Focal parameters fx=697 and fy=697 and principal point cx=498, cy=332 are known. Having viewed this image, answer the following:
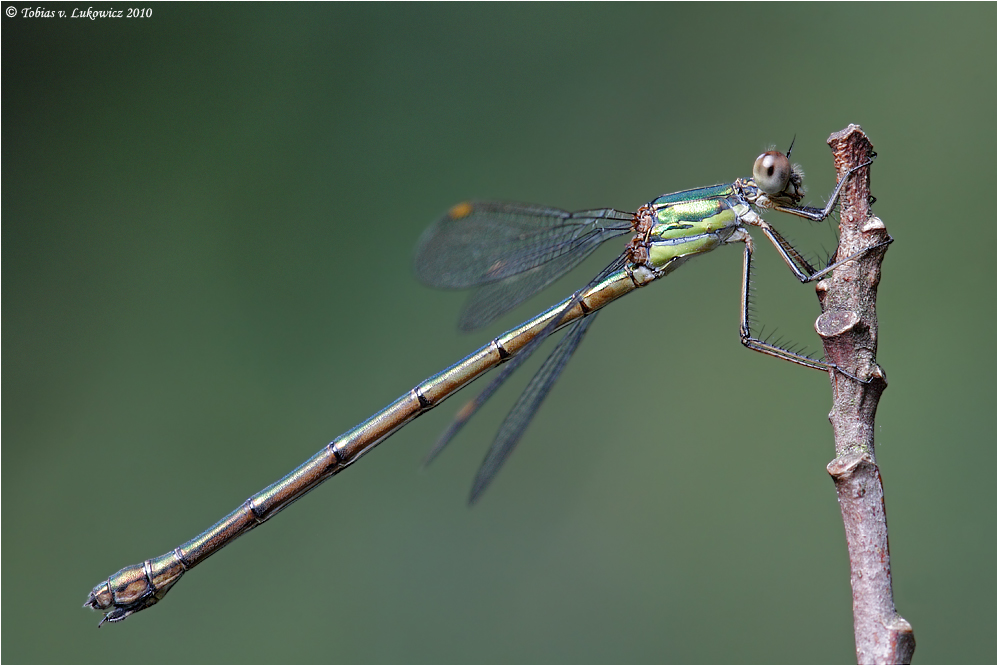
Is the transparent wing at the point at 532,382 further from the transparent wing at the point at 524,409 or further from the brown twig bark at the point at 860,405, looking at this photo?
the brown twig bark at the point at 860,405

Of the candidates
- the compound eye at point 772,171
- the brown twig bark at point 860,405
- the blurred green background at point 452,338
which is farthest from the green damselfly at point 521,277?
the blurred green background at point 452,338

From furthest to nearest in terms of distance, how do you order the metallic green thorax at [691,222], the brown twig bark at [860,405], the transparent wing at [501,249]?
the transparent wing at [501,249]
the metallic green thorax at [691,222]
the brown twig bark at [860,405]

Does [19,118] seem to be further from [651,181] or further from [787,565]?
[787,565]

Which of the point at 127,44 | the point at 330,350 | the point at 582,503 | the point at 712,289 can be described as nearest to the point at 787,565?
the point at 582,503

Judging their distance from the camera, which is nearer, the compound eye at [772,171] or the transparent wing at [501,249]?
the compound eye at [772,171]

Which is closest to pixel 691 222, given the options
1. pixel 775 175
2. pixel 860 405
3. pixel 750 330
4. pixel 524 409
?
pixel 775 175

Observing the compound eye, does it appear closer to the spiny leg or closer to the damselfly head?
the damselfly head
